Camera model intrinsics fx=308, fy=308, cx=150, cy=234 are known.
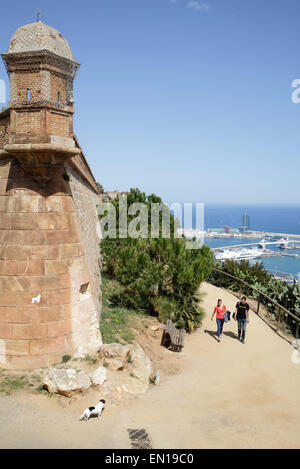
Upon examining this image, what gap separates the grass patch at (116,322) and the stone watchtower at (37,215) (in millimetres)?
1164

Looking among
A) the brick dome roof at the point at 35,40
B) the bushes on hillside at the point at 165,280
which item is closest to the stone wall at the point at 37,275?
the brick dome roof at the point at 35,40

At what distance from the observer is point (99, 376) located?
6.82 m

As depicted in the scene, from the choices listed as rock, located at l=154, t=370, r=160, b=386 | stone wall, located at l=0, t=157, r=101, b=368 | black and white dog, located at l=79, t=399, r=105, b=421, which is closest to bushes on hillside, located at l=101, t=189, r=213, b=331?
rock, located at l=154, t=370, r=160, b=386

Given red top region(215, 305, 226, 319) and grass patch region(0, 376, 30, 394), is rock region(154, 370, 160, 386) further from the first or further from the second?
red top region(215, 305, 226, 319)

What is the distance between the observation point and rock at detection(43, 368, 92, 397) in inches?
248

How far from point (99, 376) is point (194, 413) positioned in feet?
7.19

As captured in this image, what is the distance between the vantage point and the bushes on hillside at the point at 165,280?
1130 centimetres

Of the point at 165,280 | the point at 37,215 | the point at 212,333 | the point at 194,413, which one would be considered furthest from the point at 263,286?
the point at 37,215

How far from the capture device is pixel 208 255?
12875 mm

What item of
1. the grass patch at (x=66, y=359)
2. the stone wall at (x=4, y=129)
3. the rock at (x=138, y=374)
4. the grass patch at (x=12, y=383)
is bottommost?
the rock at (x=138, y=374)

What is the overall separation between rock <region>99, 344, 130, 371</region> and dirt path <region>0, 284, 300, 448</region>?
80 cm

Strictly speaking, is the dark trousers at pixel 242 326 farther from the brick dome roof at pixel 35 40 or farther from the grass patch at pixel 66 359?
the brick dome roof at pixel 35 40

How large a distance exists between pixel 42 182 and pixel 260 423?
281 inches

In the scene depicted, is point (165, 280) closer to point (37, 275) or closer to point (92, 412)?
point (37, 275)
